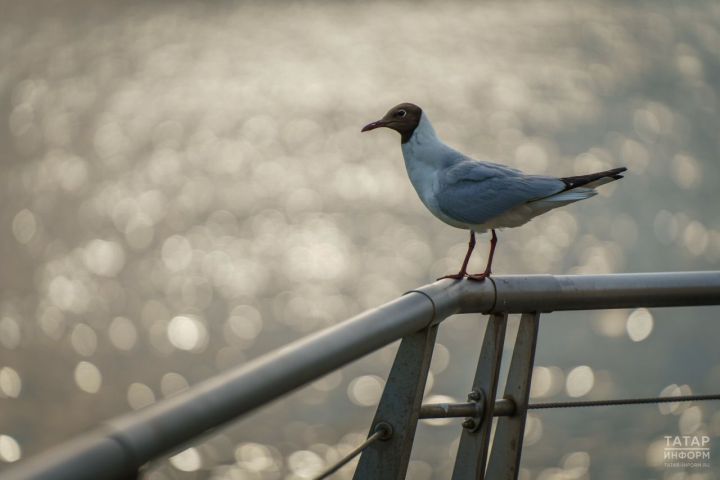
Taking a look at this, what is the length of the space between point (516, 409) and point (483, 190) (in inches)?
60.5

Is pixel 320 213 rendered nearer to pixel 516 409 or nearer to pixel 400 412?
pixel 516 409

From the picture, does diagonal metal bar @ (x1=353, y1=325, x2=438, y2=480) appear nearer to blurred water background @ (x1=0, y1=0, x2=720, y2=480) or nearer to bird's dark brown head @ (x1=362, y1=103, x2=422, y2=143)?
bird's dark brown head @ (x1=362, y1=103, x2=422, y2=143)

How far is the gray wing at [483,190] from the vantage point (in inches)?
157

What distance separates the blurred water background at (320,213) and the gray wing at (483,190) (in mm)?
8370

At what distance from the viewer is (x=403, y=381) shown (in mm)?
2252

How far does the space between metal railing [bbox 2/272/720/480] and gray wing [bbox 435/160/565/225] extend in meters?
1.29

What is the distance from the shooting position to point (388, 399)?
2262mm

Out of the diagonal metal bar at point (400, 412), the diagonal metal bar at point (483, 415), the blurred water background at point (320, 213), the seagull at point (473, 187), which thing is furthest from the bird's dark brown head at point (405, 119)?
the blurred water background at point (320, 213)

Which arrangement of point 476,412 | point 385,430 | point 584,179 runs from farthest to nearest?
1. point 584,179
2. point 476,412
3. point 385,430

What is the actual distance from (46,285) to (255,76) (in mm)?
16154

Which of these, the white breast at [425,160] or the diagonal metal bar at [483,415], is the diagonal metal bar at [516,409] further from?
the white breast at [425,160]

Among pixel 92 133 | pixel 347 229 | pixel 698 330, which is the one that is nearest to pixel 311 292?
pixel 347 229

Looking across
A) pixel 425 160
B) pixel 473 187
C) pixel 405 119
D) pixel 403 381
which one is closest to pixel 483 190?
pixel 473 187

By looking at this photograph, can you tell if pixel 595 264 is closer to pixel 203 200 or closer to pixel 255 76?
pixel 203 200
